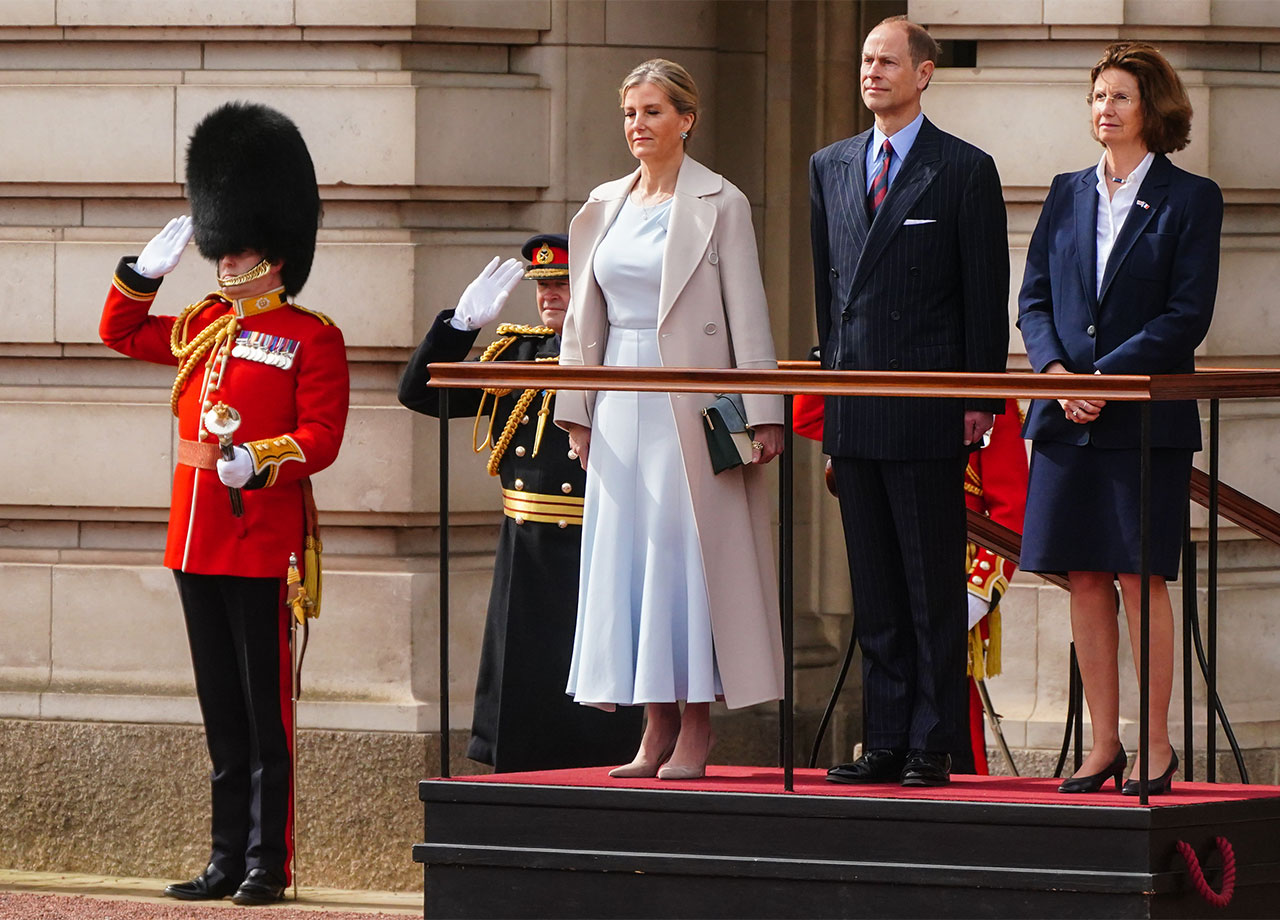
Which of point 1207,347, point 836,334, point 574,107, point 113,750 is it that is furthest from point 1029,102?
point 113,750

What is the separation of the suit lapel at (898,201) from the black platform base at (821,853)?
1229mm

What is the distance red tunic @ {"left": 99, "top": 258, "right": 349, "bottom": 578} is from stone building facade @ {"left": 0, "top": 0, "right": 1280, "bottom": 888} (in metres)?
0.77

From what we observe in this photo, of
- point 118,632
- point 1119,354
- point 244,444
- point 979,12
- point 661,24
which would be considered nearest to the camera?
point 1119,354

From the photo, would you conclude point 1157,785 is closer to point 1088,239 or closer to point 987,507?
point 1088,239

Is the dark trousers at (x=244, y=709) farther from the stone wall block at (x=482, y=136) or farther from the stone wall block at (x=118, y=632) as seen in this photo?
the stone wall block at (x=482, y=136)

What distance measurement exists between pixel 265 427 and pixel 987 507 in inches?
83.5

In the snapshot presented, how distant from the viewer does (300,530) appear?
23.9 feet

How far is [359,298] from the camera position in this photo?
8.05 meters

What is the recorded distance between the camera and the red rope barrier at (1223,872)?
537 cm

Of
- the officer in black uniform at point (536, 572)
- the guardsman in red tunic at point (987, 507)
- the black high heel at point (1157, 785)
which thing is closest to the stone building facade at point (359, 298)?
the guardsman in red tunic at point (987, 507)

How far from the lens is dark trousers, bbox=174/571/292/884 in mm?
7215

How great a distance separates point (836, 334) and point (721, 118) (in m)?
3.20

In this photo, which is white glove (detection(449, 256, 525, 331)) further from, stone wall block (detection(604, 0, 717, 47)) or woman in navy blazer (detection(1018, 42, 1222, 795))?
woman in navy blazer (detection(1018, 42, 1222, 795))

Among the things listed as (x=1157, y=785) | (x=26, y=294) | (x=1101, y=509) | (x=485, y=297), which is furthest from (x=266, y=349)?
(x=1157, y=785)
